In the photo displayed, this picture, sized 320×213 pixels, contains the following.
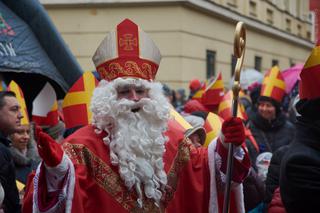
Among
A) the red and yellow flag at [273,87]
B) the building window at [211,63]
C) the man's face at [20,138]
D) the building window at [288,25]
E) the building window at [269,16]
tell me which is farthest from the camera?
the building window at [288,25]

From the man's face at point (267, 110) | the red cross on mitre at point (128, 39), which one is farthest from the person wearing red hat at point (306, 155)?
the man's face at point (267, 110)

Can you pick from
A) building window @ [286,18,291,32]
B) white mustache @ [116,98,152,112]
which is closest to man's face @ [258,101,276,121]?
white mustache @ [116,98,152,112]

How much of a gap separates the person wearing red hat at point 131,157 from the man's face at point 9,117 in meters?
0.94

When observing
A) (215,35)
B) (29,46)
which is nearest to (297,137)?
(29,46)

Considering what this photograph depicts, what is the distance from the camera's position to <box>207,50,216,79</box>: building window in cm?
1648

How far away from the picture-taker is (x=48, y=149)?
3.34m

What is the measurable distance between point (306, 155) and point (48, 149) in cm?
129

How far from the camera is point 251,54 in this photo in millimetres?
19500

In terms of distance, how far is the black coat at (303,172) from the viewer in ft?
9.74

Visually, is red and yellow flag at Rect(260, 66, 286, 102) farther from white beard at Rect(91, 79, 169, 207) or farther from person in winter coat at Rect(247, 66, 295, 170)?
white beard at Rect(91, 79, 169, 207)

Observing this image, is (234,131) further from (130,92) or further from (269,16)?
(269,16)

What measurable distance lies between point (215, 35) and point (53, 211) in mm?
13373

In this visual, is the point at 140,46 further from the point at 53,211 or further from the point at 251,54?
the point at 251,54

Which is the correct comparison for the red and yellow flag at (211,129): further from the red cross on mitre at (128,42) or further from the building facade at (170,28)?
the building facade at (170,28)
